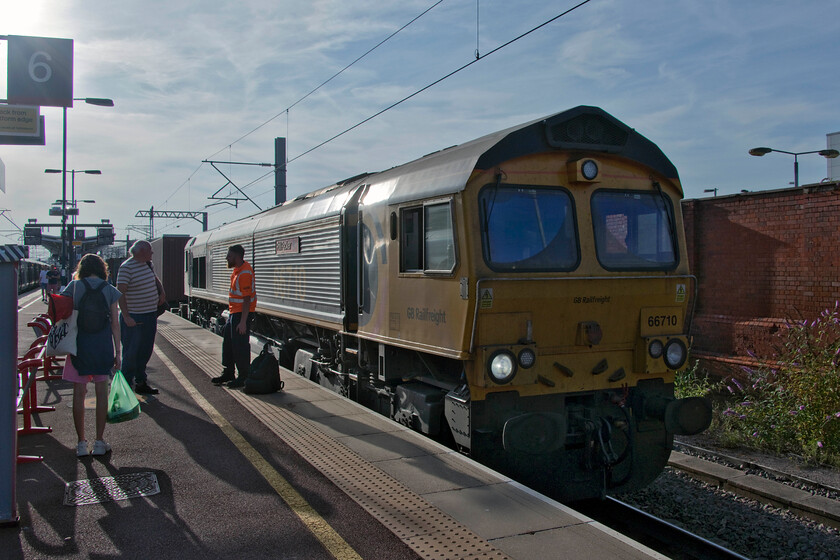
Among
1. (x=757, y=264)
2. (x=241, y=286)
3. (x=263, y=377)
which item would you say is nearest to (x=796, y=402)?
(x=757, y=264)

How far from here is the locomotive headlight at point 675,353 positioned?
614cm

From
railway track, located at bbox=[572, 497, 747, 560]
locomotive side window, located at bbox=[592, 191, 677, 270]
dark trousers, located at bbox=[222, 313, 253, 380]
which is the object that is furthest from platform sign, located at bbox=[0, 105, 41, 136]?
railway track, located at bbox=[572, 497, 747, 560]

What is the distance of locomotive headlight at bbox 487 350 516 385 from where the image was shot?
17.5 ft

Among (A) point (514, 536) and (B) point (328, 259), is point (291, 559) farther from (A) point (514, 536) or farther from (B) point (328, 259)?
(B) point (328, 259)

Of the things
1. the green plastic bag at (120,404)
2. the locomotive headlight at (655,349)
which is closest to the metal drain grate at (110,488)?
the green plastic bag at (120,404)

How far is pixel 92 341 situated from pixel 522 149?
4032 mm

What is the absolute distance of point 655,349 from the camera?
6082 millimetres

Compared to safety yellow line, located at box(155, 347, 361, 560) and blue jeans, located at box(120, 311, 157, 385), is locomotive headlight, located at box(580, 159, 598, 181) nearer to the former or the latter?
safety yellow line, located at box(155, 347, 361, 560)

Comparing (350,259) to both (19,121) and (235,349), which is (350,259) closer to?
(235,349)

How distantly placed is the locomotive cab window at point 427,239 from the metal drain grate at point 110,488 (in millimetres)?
2868

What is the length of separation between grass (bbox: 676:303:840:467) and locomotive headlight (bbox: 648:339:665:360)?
2291 mm

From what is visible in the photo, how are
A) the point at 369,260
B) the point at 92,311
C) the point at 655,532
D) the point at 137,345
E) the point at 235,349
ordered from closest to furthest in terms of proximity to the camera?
the point at 655,532 → the point at 92,311 → the point at 369,260 → the point at 137,345 → the point at 235,349

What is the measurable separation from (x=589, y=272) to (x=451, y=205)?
136 centimetres

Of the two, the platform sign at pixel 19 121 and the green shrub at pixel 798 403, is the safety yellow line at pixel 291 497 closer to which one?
the green shrub at pixel 798 403
